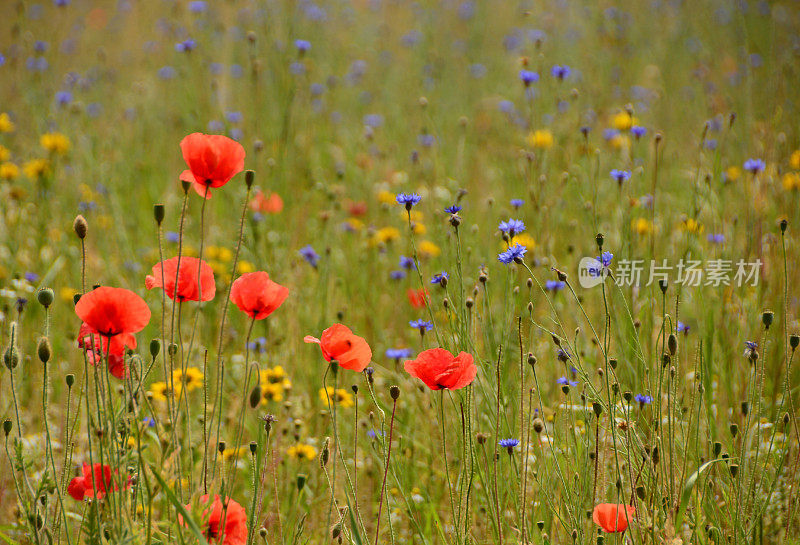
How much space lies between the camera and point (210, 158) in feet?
4.58

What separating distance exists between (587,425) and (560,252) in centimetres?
160

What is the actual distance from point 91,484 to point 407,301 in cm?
161

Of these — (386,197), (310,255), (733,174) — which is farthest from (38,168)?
(733,174)

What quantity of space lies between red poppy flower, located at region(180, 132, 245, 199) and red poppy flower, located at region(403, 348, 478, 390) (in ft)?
1.64

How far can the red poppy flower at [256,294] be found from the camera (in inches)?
55.0

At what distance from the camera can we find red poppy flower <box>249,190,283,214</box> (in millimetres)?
3033

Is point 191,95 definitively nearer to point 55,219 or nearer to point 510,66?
point 55,219

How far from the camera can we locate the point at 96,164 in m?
3.33

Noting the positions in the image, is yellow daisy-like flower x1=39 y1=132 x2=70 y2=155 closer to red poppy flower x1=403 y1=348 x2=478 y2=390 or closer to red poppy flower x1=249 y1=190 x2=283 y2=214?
red poppy flower x1=249 y1=190 x2=283 y2=214

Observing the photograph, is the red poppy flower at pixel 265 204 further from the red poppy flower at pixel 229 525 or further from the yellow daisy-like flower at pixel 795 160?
the yellow daisy-like flower at pixel 795 160

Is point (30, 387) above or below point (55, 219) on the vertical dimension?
below

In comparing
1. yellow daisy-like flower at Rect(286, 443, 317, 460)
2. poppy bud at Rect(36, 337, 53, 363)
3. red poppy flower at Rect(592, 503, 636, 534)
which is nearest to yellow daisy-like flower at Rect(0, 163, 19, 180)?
yellow daisy-like flower at Rect(286, 443, 317, 460)

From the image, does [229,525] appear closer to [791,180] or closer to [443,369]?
[443,369]

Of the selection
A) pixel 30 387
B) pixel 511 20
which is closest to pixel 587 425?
pixel 30 387
